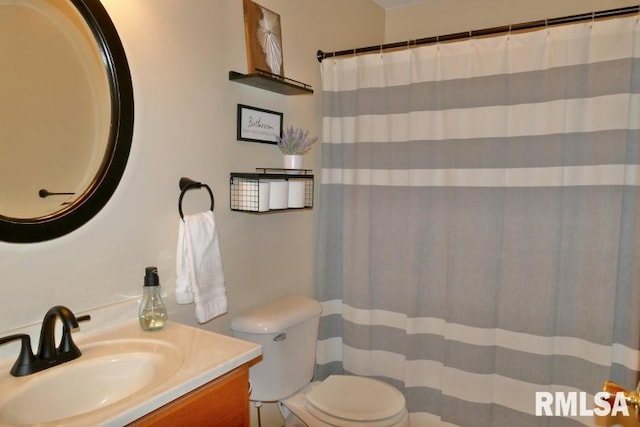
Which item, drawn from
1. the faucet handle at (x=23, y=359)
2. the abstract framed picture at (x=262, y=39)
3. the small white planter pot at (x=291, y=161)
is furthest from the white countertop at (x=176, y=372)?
the abstract framed picture at (x=262, y=39)

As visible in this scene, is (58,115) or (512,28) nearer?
(58,115)

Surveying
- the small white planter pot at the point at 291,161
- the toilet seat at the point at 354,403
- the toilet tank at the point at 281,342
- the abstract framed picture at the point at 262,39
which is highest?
the abstract framed picture at the point at 262,39

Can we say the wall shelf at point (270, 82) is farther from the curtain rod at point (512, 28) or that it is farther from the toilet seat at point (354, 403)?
the toilet seat at point (354, 403)

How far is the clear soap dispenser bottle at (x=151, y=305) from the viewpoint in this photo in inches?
51.2

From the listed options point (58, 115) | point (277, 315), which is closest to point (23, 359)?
point (58, 115)

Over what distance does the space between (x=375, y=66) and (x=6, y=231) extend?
165cm

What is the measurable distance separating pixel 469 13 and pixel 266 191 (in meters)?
1.83

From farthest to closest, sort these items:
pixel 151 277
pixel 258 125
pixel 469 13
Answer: pixel 469 13 → pixel 258 125 → pixel 151 277

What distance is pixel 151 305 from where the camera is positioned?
1307 millimetres

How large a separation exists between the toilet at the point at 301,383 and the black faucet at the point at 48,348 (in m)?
0.68

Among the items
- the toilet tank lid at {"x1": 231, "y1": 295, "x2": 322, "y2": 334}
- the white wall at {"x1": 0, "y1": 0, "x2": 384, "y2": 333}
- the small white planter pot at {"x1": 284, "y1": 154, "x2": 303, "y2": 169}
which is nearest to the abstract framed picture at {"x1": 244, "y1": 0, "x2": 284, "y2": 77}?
the white wall at {"x1": 0, "y1": 0, "x2": 384, "y2": 333}

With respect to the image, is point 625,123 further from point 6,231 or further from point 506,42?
point 6,231

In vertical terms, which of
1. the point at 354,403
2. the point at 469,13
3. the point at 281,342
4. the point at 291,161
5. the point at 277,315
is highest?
the point at 469,13

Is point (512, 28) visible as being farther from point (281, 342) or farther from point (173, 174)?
point (281, 342)
